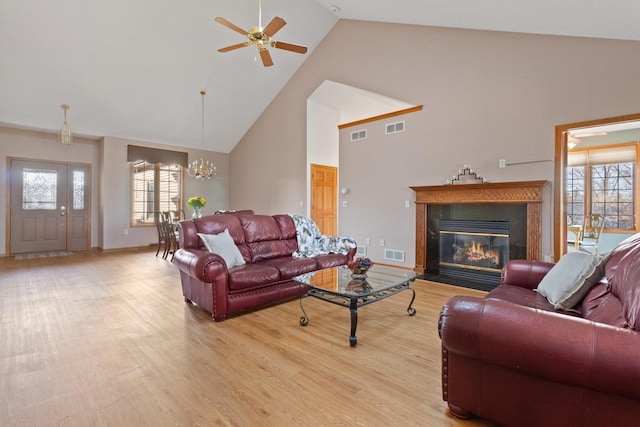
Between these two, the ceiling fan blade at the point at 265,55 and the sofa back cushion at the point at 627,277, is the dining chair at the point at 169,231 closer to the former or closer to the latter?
the ceiling fan blade at the point at 265,55

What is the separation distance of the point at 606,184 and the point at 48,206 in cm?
1205

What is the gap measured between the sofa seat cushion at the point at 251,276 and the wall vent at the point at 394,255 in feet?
9.02

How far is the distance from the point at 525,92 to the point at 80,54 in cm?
712

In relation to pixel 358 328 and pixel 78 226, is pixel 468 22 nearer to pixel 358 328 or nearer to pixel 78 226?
pixel 358 328

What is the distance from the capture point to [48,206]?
6.96 meters

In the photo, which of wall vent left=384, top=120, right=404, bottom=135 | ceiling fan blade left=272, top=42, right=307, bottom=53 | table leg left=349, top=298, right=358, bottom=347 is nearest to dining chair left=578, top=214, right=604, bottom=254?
wall vent left=384, top=120, right=404, bottom=135

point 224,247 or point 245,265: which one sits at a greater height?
point 224,247

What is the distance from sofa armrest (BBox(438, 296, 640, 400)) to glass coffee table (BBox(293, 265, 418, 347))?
103cm

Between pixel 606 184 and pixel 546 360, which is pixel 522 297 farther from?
pixel 606 184

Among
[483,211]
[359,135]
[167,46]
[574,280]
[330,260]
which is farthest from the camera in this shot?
[359,135]

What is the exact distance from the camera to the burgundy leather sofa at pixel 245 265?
9.71 ft

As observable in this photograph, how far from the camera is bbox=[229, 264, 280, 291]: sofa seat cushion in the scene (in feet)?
9.96

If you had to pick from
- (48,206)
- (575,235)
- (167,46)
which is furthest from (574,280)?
(48,206)

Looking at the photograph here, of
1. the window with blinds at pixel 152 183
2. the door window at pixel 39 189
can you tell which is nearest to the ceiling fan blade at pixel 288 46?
the window with blinds at pixel 152 183
